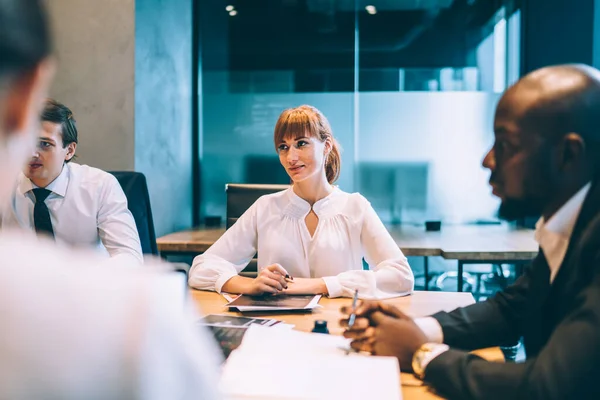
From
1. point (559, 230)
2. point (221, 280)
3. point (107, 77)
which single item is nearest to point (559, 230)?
point (559, 230)

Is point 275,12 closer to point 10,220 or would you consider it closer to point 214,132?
point 214,132

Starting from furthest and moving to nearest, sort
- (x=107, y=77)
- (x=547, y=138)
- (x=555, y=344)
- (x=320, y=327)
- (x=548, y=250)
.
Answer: (x=107, y=77) → (x=320, y=327) → (x=548, y=250) → (x=547, y=138) → (x=555, y=344)

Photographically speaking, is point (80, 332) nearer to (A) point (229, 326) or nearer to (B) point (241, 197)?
(A) point (229, 326)

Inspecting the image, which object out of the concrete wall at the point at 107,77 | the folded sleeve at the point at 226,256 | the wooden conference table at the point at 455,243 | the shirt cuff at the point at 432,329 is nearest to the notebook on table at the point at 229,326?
the shirt cuff at the point at 432,329

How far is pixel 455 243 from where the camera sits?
3.68 metres

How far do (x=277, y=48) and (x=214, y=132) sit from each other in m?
0.92

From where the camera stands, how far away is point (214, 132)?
16.4 feet

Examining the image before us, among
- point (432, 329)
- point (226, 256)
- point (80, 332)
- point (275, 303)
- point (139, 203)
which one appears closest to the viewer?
point (80, 332)

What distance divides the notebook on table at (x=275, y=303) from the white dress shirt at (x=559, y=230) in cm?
54

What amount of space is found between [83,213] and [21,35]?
2334 mm

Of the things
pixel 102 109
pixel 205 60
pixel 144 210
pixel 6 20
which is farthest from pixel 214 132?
pixel 6 20

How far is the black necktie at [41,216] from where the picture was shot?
2.46 metres

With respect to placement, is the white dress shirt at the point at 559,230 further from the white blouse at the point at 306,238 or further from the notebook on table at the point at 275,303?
the white blouse at the point at 306,238

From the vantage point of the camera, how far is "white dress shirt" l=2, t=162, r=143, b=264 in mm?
2502
